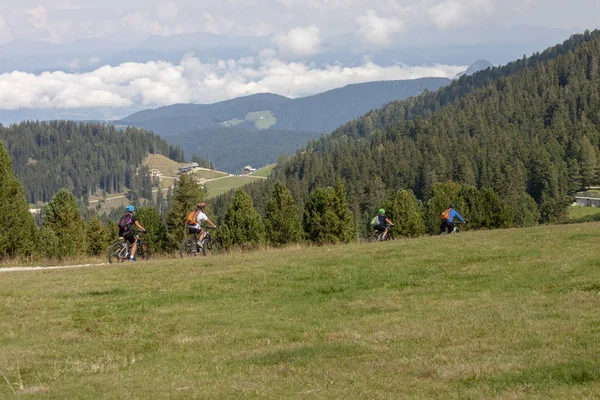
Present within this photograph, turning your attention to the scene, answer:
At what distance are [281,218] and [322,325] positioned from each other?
2692 inches

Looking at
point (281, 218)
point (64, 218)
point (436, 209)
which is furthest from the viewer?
point (436, 209)

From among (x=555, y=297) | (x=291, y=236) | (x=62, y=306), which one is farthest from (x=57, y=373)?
A: (x=291, y=236)

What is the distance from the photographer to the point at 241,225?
7500 cm

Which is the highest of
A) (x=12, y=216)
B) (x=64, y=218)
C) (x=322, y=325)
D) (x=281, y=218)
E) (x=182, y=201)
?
(x=182, y=201)

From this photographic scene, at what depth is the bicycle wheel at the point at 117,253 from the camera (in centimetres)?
2873

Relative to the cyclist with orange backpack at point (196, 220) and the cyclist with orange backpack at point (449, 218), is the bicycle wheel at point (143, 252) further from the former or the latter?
the cyclist with orange backpack at point (449, 218)

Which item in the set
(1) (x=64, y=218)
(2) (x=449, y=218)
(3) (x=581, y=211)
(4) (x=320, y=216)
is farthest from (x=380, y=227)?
(3) (x=581, y=211)

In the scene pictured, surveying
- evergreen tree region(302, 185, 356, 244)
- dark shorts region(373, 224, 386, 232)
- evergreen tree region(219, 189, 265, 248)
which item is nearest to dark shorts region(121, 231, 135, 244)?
dark shorts region(373, 224, 386, 232)

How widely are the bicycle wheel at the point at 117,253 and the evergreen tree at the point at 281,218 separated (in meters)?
54.5

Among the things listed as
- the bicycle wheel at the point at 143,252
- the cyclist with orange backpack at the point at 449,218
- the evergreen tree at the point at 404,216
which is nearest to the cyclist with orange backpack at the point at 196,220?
the bicycle wheel at the point at 143,252

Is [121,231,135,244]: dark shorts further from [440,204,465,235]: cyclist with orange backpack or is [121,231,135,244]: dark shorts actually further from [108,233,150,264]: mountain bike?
[440,204,465,235]: cyclist with orange backpack

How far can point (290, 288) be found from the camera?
20094 millimetres

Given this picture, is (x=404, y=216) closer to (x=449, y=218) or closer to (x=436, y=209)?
(x=436, y=209)

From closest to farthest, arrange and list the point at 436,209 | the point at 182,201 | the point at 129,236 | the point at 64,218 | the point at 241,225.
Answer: the point at 129,236 < the point at 241,225 < the point at 64,218 < the point at 182,201 < the point at 436,209
